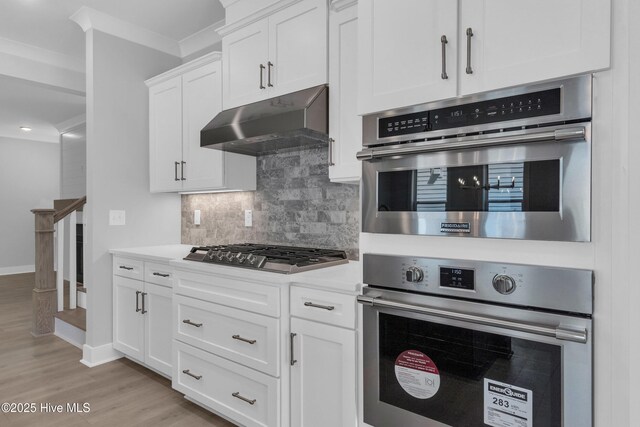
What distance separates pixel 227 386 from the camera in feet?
7.02

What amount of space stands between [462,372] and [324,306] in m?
0.64

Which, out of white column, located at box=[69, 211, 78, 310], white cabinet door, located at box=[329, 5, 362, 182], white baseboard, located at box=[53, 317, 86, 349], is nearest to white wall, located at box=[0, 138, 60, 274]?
white column, located at box=[69, 211, 78, 310]

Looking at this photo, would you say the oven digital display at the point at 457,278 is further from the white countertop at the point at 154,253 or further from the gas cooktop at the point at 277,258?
the white countertop at the point at 154,253

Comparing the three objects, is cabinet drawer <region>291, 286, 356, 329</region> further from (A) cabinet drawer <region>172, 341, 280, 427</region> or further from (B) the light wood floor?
(B) the light wood floor

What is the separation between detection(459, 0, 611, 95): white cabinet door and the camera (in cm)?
108

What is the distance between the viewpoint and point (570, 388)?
3.73ft

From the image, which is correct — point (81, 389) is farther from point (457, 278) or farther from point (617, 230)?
point (617, 230)

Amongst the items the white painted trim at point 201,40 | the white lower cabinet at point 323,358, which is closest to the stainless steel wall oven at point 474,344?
the white lower cabinet at point 323,358

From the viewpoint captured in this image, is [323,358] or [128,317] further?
[128,317]

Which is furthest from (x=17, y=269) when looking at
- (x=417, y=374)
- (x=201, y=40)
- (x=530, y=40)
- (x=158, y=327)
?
(x=530, y=40)

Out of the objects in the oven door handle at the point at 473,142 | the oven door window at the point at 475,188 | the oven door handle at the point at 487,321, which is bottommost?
the oven door handle at the point at 487,321

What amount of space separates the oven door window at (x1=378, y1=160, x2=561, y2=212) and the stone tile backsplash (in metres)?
0.94

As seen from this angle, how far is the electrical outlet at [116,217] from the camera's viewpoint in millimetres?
3184

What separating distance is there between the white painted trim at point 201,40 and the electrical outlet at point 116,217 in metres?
1.53
